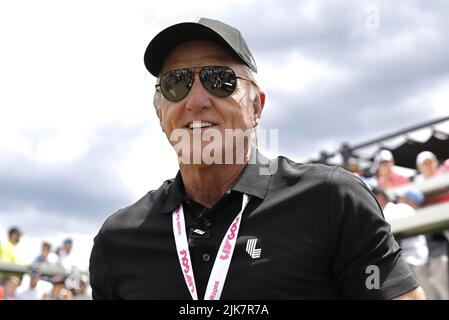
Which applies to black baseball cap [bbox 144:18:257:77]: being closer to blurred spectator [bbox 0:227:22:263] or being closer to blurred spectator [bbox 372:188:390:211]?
blurred spectator [bbox 372:188:390:211]

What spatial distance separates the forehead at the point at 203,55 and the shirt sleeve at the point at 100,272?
766mm

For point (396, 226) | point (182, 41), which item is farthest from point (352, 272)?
point (396, 226)

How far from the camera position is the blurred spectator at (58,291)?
32.4ft

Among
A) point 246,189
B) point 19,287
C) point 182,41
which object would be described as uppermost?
point 182,41

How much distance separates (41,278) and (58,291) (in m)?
0.78

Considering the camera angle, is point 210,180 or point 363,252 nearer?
point 363,252

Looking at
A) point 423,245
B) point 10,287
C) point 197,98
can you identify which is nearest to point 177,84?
point 197,98

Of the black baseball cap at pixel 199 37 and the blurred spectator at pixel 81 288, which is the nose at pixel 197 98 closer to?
the black baseball cap at pixel 199 37

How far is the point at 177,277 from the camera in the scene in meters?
2.04

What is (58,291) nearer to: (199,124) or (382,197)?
(382,197)

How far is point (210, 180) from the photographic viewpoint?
2252 mm

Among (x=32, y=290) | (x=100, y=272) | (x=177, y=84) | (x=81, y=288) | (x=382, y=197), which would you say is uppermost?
(x=177, y=84)
